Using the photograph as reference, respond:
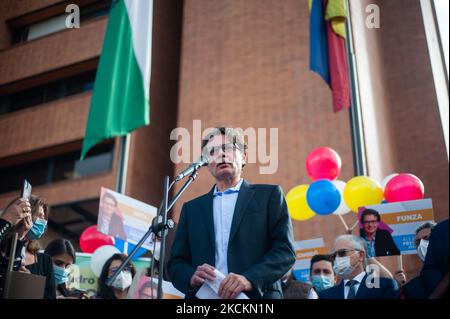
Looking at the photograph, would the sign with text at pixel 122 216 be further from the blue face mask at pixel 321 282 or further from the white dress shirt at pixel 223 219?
the white dress shirt at pixel 223 219

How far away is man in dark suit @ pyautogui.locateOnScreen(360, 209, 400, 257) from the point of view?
5.01m

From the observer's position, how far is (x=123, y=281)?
4867 mm

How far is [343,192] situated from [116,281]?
321cm

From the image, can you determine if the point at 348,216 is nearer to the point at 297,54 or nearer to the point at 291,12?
the point at 297,54

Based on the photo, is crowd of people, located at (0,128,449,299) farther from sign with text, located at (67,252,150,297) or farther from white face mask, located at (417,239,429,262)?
sign with text, located at (67,252,150,297)

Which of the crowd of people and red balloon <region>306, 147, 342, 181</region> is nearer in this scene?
the crowd of people

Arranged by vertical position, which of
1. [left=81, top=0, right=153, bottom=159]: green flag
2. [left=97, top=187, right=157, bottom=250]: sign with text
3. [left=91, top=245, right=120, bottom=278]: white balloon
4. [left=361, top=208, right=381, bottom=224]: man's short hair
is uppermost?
[left=81, top=0, right=153, bottom=159]: green flag

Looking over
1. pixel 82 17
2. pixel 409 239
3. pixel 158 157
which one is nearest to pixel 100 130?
pixel 409 239

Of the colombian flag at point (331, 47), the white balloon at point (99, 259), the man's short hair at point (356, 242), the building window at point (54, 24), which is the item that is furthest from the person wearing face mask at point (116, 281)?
the building window at point (54, 24)

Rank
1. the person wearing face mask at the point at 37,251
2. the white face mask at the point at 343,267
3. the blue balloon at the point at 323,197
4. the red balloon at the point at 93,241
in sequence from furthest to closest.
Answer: the red balloon at the point at 93,241 < the blue balloon at the point at 323,197 < the white face mask at the point at 343,267 < the person wearing face mask at the point at 37,251

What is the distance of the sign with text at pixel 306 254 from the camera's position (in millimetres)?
5922

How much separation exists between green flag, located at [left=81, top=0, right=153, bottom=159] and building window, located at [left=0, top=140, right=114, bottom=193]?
22.0 feet

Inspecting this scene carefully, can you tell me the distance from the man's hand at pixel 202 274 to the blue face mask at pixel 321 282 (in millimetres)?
2534

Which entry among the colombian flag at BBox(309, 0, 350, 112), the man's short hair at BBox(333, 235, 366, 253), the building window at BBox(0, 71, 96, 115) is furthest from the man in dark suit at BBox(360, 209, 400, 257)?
the building window at BBox(0, 71, 96, 115)
